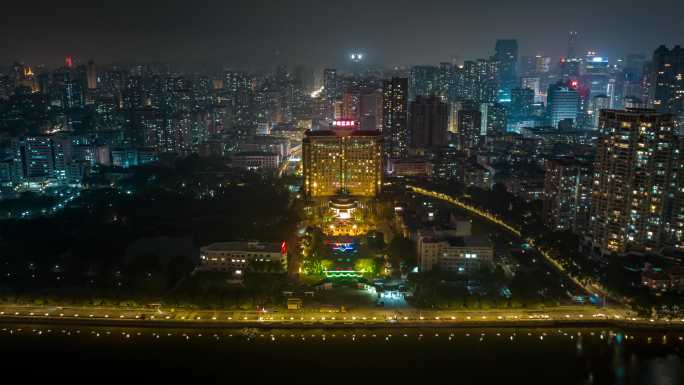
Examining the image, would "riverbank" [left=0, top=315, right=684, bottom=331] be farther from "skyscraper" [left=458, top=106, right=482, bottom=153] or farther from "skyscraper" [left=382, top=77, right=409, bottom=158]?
"skyscraper" [left=458, top=106, right=482, bottom=153]

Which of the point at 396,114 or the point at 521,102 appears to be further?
the point at 521,102

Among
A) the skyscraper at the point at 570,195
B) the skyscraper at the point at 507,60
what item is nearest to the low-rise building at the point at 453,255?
the skyscraper at the point at 570,195

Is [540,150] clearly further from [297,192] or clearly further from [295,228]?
[295,228]

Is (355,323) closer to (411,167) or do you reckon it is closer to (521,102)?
(411,167)

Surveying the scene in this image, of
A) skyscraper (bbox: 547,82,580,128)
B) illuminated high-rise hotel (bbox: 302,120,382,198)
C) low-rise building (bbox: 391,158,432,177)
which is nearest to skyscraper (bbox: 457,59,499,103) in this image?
skyscraper (bbox: 547,82,580,128)

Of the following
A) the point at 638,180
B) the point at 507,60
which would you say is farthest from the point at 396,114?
the point at 507,60

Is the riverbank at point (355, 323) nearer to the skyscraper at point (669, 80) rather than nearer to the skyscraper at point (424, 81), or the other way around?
→ the skyscraper at point (669, 80)

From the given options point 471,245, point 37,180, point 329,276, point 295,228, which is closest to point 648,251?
point 471,245
